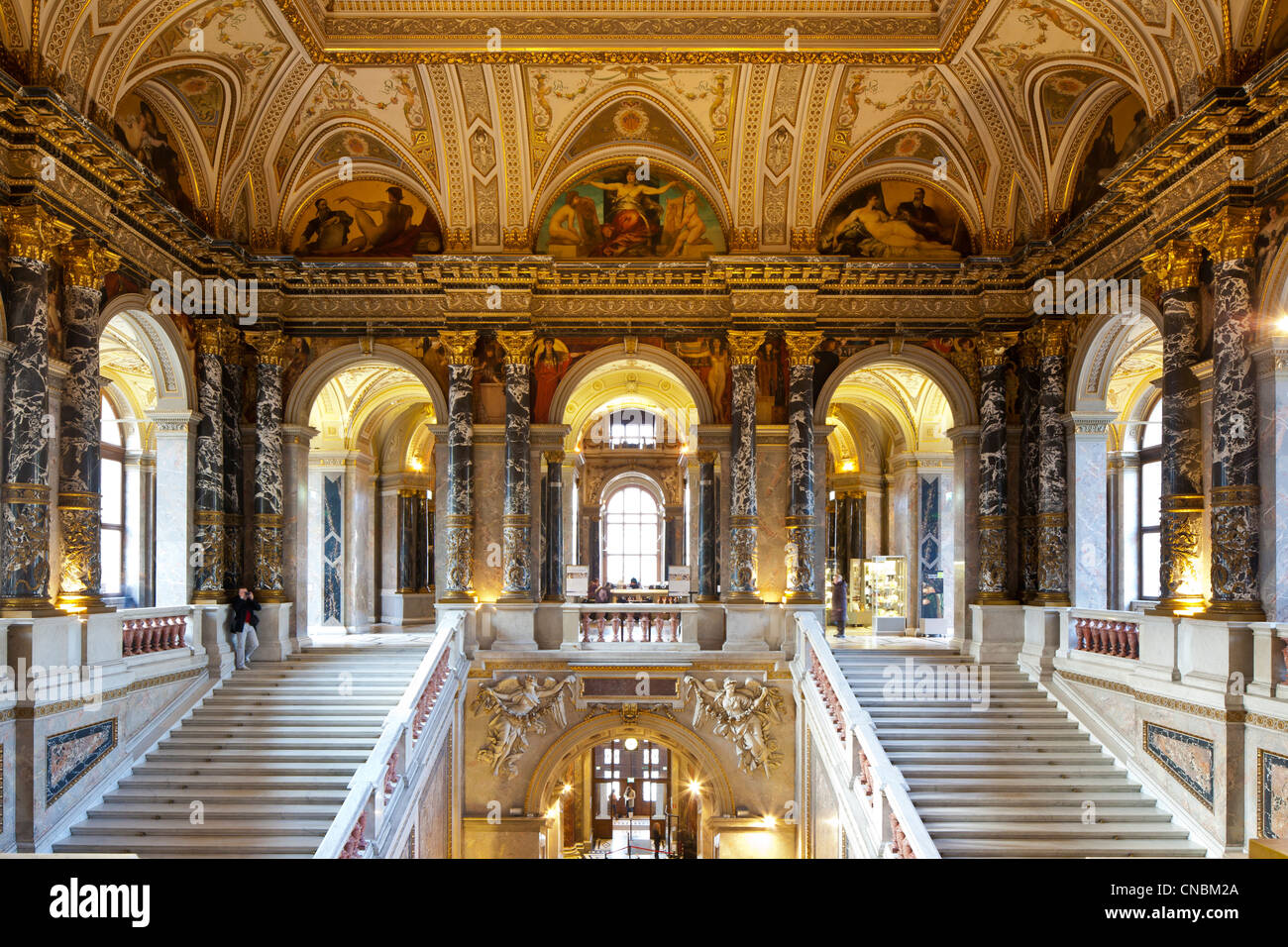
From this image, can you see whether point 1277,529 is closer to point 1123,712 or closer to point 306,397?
point 1123,712

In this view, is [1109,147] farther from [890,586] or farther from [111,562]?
[111,562]

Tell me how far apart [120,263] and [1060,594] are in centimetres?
1388

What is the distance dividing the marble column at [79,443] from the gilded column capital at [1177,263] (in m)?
12.6

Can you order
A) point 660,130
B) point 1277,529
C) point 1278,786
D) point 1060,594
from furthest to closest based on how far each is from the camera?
point 660,130
point 1060,594
point 1277,529
point 1278,786

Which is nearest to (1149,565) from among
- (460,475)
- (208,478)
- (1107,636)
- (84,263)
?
(1107,636)

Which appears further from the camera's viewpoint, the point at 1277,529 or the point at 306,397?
the point at 306,397

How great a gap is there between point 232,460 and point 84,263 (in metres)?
4.77

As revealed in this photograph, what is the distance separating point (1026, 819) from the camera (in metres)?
10.9

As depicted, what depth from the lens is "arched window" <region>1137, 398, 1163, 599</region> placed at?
21562 mm

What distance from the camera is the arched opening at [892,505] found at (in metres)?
22.0

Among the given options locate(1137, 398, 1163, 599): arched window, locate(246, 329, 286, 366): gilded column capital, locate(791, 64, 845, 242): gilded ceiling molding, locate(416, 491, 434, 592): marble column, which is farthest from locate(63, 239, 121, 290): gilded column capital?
locate(1137, 398, 1163, 599): arched window

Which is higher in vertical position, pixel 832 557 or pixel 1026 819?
pixel 832 557
